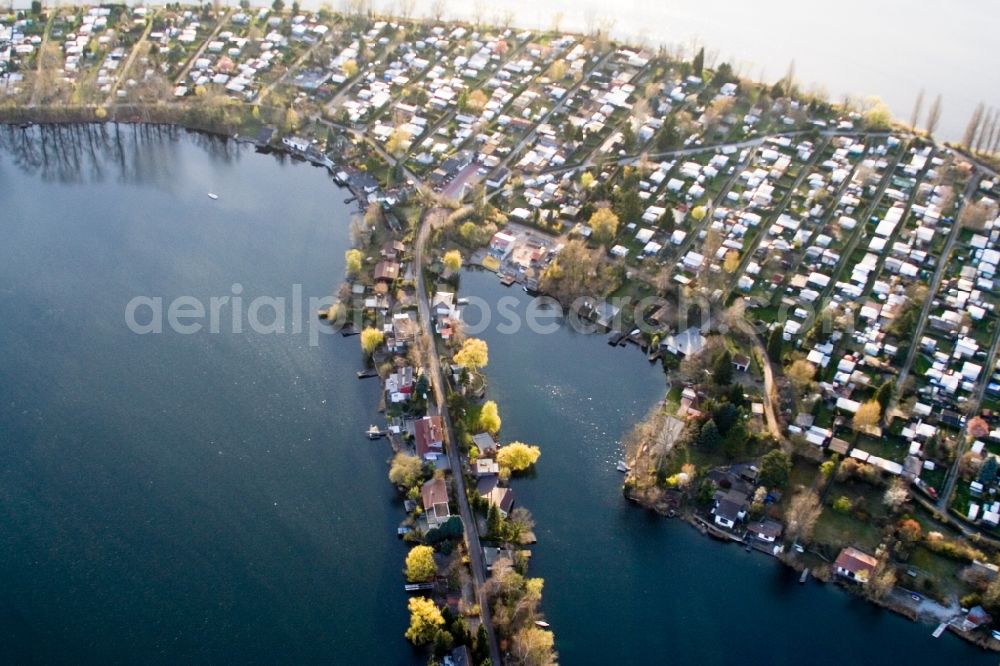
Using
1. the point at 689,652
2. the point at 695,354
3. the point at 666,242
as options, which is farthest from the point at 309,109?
the point at 689,652

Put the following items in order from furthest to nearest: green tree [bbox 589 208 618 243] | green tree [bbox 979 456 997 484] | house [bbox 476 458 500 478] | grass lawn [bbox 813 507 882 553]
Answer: green tree [bbox 589 208 618 243]
house [bbox 476 458 500 478]
green tree [bbox 979 456 997 484]
grass lawn [bbox 813 507 882 553]

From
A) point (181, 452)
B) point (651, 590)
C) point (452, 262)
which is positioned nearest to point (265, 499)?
point (181, 452)

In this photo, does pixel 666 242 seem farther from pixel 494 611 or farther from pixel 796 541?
pixel 494 611

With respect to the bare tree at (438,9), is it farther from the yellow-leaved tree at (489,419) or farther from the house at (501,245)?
the yellow-leaved tree at (489,419)

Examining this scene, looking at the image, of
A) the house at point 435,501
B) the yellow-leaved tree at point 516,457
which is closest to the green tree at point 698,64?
the yellow-leaved tree at point 516,457

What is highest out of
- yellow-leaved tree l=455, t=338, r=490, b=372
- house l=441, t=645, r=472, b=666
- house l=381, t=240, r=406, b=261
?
house l=381, t=240, r=406, b=261

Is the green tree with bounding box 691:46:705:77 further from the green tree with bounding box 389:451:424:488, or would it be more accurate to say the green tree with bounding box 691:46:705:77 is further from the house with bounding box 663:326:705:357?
the green tree with bounding box 389:451:424:488

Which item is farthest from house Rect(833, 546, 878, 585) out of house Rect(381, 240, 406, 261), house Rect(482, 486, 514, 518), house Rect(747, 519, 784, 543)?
house Rect(381, 240, 406, 261)
